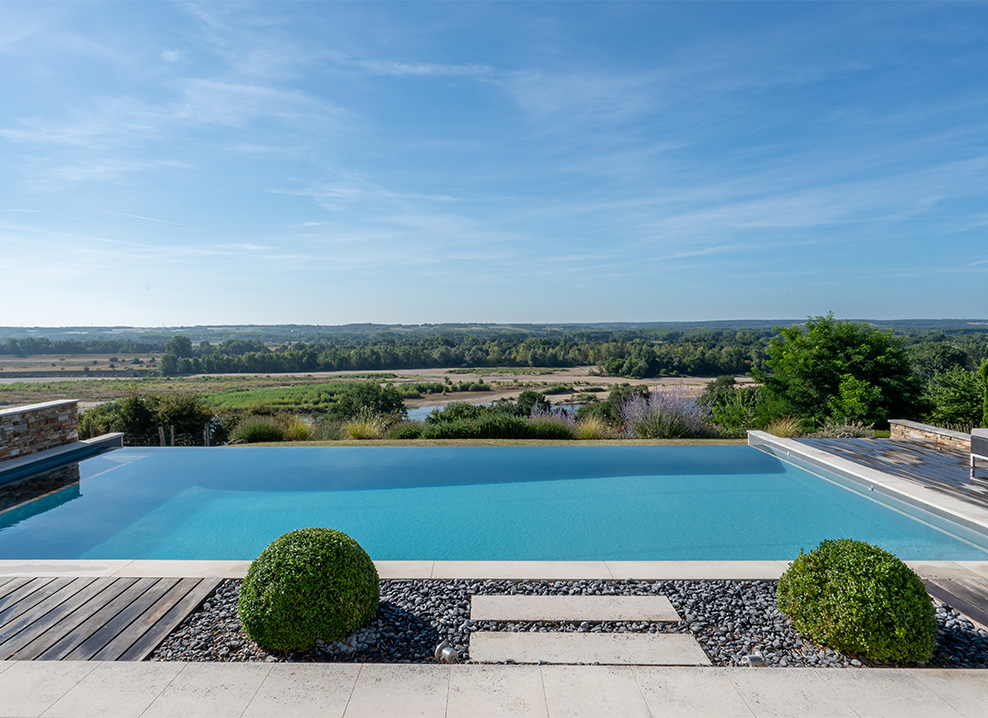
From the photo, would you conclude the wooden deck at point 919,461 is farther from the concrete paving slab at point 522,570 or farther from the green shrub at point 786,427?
the concrete paving slab at point 522,570

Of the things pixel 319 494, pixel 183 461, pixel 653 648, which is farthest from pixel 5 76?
pixel 653 648

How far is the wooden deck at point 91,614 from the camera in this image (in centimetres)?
240

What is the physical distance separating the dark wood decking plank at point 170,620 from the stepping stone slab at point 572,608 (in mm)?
1467

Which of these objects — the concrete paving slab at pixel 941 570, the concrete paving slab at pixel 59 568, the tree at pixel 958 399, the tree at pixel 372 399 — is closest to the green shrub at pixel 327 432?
the concrete paving slab at pixel 59 568

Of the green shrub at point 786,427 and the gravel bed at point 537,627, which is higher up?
the gravel bed at point 537,627

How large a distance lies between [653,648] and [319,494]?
176 inches

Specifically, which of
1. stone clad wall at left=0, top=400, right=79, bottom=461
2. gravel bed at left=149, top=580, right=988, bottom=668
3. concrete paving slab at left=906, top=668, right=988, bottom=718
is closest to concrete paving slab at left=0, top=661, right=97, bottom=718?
gravel bed at left=149, top=580, right=988, bottom=668

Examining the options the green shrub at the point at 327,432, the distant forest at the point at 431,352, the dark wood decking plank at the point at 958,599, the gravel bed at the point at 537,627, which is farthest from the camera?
the distant forest at the point at 431,352

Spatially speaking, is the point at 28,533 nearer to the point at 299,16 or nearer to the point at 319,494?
the point at 319,494

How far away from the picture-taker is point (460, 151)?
511 inches

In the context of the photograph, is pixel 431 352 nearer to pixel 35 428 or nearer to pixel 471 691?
pixel 35 428

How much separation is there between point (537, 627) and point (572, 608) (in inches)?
10.5

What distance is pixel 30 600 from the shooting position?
115 inches

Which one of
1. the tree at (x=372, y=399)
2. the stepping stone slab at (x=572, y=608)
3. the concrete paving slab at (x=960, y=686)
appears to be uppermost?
the concrete paving slab at (x=960, y=686)
